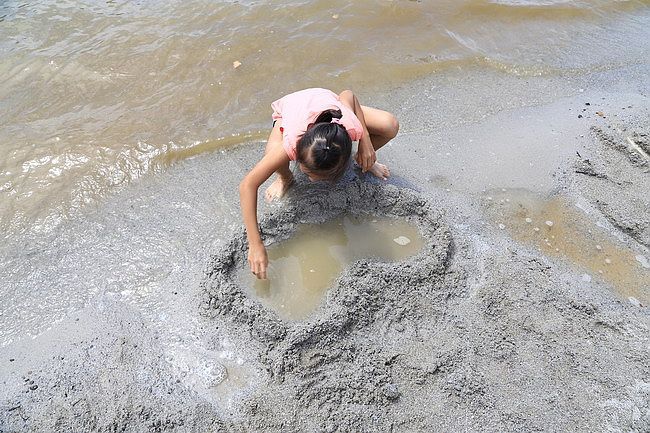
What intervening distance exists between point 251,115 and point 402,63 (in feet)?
4.79

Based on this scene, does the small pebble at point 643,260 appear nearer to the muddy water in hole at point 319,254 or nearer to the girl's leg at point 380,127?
A: the muddy water in hole at point 319,254

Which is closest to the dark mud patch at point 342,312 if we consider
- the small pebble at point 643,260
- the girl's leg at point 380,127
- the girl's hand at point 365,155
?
the girl's hand at point 365,155

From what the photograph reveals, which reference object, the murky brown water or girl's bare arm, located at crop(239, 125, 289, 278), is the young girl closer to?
girl's bare arm, located at crop(239, 125, 289, 278)

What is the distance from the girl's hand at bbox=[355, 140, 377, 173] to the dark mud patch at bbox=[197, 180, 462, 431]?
11 centimetres

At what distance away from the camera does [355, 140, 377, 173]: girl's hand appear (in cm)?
256

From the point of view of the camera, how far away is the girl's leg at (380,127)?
9.14ft

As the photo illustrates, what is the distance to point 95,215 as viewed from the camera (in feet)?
8.77

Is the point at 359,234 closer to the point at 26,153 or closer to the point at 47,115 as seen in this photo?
the point at 26,153

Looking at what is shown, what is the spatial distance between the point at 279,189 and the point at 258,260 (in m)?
0.65

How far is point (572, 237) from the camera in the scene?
99.0 inches

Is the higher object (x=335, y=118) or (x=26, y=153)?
(x=335, y=118)

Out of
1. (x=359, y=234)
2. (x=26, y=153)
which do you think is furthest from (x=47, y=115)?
(x=359, y=234)

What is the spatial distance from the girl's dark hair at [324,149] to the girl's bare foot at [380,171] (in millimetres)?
610

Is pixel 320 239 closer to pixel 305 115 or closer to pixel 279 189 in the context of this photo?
pixel 279 189
